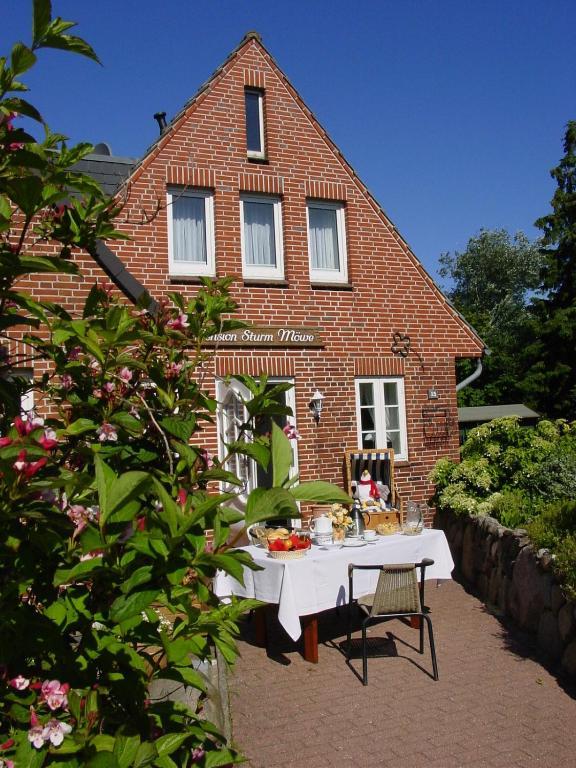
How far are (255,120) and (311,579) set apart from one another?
786 cm

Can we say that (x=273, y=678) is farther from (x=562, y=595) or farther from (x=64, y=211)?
(x=64, y=211)

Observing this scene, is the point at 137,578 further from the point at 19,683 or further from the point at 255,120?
the point at 255,120

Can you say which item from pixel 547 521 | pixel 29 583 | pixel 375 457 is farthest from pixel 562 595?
pixel 29 583

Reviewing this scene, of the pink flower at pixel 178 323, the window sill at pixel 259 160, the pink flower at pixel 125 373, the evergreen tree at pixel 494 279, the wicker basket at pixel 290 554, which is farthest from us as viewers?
the evergreen tree at pixel 494 279

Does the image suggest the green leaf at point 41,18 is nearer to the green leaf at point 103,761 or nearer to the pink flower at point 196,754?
the green leaf at point 103,761

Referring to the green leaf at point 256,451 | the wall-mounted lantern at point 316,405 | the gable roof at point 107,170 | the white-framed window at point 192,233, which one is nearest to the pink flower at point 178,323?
the green leaf at point 256,451

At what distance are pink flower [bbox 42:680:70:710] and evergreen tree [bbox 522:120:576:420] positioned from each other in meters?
32.6

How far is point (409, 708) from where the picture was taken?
18.6 ft

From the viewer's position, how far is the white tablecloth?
6566 millimetres

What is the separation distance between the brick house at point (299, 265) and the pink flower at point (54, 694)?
28.2 ft

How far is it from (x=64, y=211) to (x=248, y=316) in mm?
8832

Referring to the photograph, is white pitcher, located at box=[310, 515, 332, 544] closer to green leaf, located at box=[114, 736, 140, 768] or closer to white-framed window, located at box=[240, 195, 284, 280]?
white-framed window, located at box=[240, 195, 284, 280]

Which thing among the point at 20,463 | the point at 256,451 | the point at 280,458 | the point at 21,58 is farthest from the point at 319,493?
the point at 21,58

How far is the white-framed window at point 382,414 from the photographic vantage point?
12109mm
